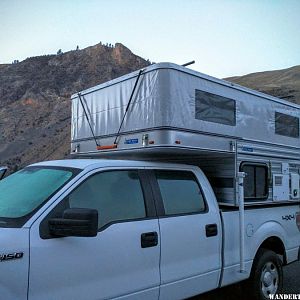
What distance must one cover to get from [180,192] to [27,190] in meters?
1.60

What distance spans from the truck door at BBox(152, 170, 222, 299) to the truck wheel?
0.86 meters

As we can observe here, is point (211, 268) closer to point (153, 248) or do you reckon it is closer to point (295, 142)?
point (153, 248)

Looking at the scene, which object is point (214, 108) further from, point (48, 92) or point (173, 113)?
point (48, 92)

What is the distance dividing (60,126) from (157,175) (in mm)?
47029

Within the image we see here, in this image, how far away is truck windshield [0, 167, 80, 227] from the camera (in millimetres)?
3359

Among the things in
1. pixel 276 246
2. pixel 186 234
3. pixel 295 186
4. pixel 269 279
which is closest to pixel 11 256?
pixel 186 234

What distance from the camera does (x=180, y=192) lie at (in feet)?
15.2

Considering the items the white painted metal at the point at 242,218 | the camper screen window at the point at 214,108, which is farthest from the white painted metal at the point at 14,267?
the white painted metal at the point at 242,218

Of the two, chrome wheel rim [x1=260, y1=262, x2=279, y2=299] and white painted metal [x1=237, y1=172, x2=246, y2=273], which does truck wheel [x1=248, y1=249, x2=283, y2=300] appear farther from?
white painted metal [x1=237, y1=172, x2=246, y2=273]

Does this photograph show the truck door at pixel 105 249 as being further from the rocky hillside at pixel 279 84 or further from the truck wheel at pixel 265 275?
the rocky hillside at pixel 279 84

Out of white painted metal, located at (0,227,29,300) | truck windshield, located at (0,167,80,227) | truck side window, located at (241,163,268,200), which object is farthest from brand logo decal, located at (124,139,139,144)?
white painted metal, located at (0,227,29,300)

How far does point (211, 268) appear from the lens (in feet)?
15.3

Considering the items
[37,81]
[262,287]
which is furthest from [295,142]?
[37,81]

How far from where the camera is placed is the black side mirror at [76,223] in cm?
315
